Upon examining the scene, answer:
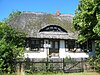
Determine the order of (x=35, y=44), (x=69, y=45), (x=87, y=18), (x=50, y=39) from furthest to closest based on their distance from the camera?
(x=69, y=45) → (x=50, y=39) → (x=35, y=44) → (x=87, y=18)

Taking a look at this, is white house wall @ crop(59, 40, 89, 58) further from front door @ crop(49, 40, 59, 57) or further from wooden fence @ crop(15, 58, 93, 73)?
wooden fence @ crop(15, 58, 93, 73)

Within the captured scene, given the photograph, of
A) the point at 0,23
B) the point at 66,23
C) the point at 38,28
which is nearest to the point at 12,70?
the point at 0,23

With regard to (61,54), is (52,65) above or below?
below

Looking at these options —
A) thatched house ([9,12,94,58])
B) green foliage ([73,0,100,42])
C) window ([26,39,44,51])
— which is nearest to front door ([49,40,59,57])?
thatched house ([9,12,94,58])

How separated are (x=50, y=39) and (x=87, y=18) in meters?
11.0

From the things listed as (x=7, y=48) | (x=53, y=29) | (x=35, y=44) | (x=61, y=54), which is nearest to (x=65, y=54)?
(x=61, y=54)

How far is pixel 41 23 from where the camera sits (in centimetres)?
3978

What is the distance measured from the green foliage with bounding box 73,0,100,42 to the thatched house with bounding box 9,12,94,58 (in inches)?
318

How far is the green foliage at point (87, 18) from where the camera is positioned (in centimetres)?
2625

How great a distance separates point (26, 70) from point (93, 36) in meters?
8.31

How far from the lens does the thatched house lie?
122 feet

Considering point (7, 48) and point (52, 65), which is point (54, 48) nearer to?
point (52, 65)

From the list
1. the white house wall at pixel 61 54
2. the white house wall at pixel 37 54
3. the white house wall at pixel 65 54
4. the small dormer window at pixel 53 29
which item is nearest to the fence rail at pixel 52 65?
the white house wall at pixel 37 54

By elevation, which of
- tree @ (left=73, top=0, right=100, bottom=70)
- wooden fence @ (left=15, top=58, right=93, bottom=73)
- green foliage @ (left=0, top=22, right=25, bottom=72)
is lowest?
wooden fence @ (left=15, top=58, right=93, bottom=73)
